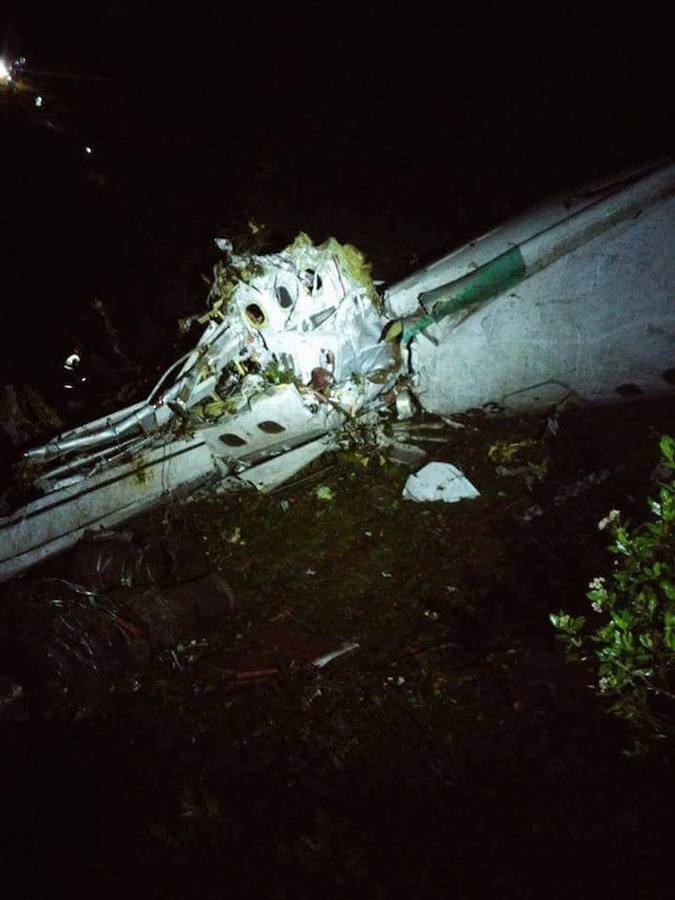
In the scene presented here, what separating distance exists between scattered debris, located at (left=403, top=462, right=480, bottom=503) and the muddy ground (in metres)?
0.10

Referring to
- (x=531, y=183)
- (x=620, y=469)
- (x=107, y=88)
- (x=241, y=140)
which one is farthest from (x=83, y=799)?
(x=107, y=88)

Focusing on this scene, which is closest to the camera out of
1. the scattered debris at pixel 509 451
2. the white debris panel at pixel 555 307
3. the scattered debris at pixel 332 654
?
the scattered debris at pixel 332 654

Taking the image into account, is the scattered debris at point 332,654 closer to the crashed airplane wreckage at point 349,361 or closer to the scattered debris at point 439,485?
the scattered debris at point 439,485

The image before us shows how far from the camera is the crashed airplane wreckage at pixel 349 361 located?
4.57 m

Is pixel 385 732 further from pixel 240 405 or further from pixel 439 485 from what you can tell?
pixel 240 405

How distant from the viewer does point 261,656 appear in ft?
12.3

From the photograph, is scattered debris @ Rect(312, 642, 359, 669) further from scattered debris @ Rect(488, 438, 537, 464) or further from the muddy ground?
scattered debris @ Rect(488, 438, 537, 464)

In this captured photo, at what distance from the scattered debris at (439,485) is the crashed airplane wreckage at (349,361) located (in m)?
0.39

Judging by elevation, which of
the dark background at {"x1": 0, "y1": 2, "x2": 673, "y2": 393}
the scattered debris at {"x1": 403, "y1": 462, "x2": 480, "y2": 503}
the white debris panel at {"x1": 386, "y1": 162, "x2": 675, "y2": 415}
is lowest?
the scattered debris at {"x1": 403, "y1": 462, "x2": 480, "y2": 503}

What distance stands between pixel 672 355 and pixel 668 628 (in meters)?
2.80

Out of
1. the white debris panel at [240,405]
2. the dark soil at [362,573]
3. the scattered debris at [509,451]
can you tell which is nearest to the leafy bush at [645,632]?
the dark soil at [362,573]

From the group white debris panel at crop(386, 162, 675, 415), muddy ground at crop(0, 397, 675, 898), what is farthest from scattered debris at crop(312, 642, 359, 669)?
white debris panel at crop(386, 162, 675, 415)

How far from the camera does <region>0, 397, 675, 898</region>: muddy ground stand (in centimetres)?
238

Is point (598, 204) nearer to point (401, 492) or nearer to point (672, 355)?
point (672, 355)
